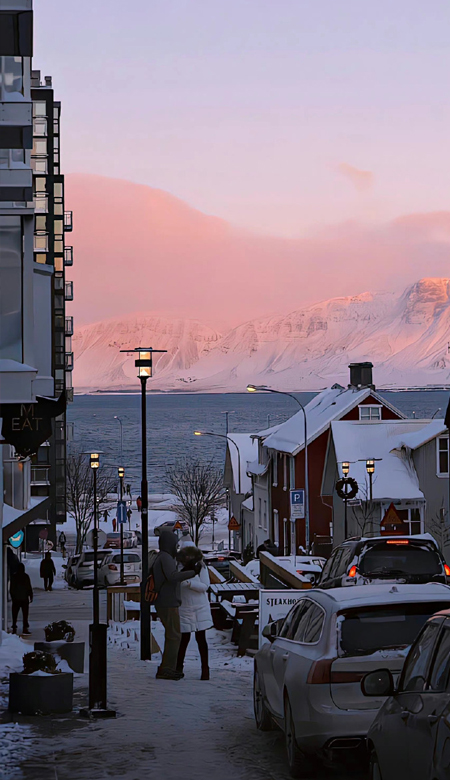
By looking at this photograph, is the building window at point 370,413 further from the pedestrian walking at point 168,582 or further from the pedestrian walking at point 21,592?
the pedestrian walking at point 168,582

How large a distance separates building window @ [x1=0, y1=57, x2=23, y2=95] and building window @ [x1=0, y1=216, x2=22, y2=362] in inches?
72.0

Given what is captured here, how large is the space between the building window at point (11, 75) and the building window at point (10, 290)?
72.0 inches

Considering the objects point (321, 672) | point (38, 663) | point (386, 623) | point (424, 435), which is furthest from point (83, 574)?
point (321, 672)

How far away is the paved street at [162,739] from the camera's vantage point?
9.21m

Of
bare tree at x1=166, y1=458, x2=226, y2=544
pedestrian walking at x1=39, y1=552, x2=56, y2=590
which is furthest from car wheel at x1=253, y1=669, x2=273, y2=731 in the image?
bare tree at x1=166, y1=458, x2=226, y2=544

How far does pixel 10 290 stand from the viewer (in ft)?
53.2

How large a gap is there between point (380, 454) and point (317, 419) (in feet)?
24.5

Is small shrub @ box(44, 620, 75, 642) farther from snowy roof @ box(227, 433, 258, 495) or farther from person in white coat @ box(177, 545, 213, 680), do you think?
snowy roof @ box(227, 433, 258, 495)

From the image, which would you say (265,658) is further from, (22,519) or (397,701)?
(22,519)

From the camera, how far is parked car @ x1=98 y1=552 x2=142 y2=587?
43.7 meters

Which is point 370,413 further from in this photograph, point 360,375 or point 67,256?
point 67,256

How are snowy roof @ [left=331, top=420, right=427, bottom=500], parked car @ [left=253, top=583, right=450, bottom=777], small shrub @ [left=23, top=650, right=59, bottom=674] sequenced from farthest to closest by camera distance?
snowy roof @ [left=331, top=420, right=427, bottom=500] → small shrub @ [left=23, top=650, right=59, bottom=674] → parked car @ [left=253, top=583, right=450, bottom=777]

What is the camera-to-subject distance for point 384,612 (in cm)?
888

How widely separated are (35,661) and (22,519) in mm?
17391
